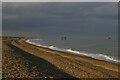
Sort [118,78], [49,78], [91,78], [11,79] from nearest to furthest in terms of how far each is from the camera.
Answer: [11,79]
[49,78]
[91,78]
[118,78]

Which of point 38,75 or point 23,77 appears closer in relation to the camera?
point 23,77

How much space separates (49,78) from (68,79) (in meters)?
1.49

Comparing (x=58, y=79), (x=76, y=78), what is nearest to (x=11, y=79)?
(x=58, y=79)

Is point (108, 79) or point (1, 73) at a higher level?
point (1, 73)

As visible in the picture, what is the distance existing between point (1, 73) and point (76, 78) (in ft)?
17.9

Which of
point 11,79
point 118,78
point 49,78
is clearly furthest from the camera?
point 118,78

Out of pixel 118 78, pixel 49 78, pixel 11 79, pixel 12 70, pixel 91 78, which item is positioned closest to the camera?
pixel 11 79

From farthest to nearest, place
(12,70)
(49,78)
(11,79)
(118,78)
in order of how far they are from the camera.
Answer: (118,78) → (12,70) → (49,78) → (11,79)

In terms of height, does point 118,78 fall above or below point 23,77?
below

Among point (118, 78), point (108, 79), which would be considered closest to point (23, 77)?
point (108, 79)

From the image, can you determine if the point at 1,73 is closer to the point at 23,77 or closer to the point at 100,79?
the point at 23,77

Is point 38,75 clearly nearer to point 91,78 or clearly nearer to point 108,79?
point 91,78

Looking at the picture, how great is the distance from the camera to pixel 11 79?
10.5 metres

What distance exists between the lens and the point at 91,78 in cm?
1351
